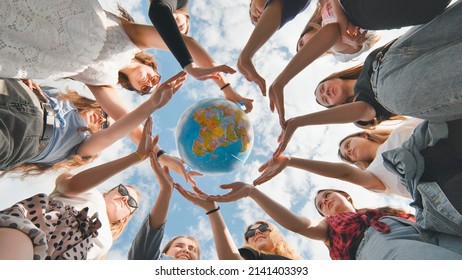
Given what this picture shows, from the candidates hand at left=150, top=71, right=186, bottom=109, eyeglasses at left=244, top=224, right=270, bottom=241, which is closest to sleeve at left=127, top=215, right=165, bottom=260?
hand at left=150, top=71, right=186, bottom=109

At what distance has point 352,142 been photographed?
201 inches

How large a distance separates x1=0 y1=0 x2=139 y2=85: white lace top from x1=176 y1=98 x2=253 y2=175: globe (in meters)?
1.09

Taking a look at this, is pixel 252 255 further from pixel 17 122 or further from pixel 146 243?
pixel 17 122

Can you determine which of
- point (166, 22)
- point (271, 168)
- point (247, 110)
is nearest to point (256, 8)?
point (247, 110)

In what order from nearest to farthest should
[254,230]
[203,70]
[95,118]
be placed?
[203,70], [95,118], [254,230]

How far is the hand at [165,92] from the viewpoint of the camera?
11.6 feet

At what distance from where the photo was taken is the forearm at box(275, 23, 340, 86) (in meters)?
2.69

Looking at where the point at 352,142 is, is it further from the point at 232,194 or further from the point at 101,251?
the point at 101,251

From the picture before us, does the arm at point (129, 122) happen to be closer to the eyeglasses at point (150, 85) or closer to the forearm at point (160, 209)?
the forearm at point (160, 209)

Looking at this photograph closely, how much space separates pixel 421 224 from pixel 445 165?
0.58 metres

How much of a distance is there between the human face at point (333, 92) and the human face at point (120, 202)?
306cm

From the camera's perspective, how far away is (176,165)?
4059 mm

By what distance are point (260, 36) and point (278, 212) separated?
6.46 feet

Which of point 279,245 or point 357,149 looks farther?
point 357,149
